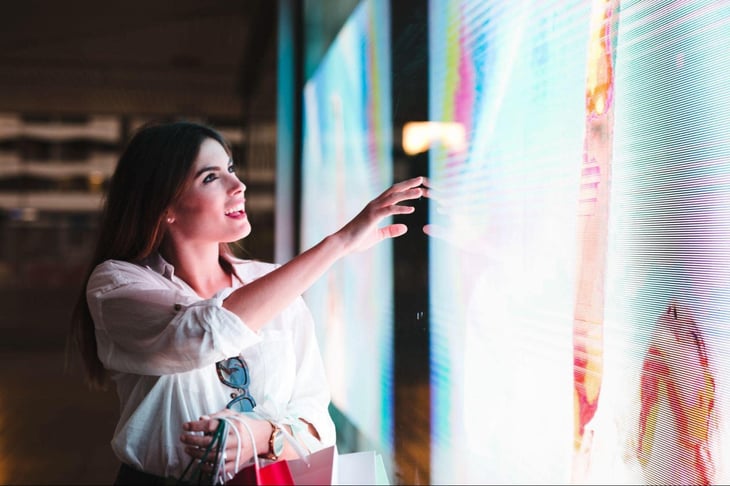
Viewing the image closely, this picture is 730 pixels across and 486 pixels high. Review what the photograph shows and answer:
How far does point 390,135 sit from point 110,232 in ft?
2.96

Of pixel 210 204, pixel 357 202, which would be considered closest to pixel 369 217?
pixel 210 204

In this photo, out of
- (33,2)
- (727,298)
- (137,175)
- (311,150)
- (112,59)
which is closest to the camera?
(727,298)

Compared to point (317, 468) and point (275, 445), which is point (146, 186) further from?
point (317, 468)

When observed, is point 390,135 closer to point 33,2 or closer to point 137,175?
point 137,175

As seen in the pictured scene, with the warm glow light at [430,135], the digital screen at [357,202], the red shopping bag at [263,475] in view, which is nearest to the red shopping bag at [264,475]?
the red shopping bag at [263,475]

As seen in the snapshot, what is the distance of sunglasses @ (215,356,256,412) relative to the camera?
53.3 inches

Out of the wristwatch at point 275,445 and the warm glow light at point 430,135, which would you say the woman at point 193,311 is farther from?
the warm glow light at point 430,135

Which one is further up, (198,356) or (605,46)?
(605,46)

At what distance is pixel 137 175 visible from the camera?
148 centimetres

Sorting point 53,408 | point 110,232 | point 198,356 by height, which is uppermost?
point 110,232

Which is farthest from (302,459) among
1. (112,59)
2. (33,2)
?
(112,59)

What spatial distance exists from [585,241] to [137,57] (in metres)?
6.06

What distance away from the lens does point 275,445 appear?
1.26m

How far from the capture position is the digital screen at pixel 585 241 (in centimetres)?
93
